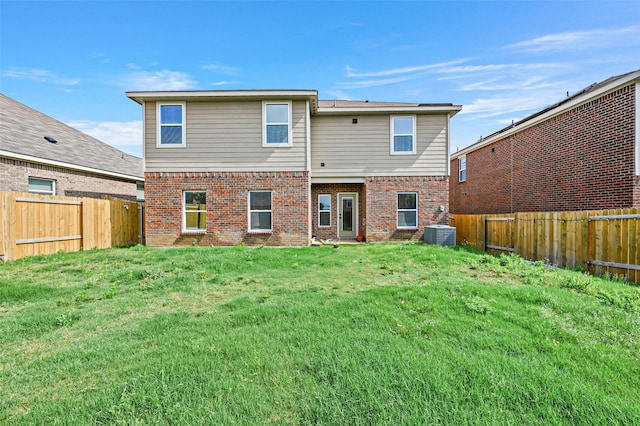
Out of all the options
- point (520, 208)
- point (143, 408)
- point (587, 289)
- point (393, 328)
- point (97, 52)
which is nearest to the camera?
point (143, 408)

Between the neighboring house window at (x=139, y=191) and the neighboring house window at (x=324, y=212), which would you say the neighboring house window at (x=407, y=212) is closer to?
the neighboring house window at (x=324, y=212)

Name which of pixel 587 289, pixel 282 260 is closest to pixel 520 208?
pixel 587 289

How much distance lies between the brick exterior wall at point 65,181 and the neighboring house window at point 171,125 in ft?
17.0

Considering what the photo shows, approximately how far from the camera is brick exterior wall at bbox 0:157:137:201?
428 inches

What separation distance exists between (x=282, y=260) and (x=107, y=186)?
12837mm

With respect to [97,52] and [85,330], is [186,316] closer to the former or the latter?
[85,330]

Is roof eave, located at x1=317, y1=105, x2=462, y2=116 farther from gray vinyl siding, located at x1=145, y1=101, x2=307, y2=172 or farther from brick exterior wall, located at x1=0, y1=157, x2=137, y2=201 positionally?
brick exterior wall, located at x1=0, y1=157, x2=137, y2=201

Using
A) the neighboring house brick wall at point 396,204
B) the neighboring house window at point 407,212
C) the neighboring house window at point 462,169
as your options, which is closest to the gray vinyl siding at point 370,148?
the neighboring house brick wall at point 396,204

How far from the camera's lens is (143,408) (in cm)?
220

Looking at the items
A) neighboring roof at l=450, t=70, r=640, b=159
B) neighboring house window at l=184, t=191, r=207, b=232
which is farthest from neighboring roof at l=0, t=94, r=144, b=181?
neighboring roof at l=450, t=70, r=640, b=159

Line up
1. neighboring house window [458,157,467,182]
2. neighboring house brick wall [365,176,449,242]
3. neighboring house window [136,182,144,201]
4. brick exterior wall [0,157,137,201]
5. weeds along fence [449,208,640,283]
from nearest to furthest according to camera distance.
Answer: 1. weeds along fence [449,208,640,283]
2. brick exterior wall [0,157,137,201]
3. neighboring house brick wall [365,176,449,242]
4. neighboring house window [136,182,144,201]
5. neighboring house window [458,157,467,182]

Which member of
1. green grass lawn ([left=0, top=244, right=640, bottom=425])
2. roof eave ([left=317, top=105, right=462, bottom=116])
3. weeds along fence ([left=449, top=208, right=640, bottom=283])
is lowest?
green grass lawn ([left=0, top=244, right=640, bottom=425])

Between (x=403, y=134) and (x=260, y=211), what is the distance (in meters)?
7.13

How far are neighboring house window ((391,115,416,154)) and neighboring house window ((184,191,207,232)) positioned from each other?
8.44m
